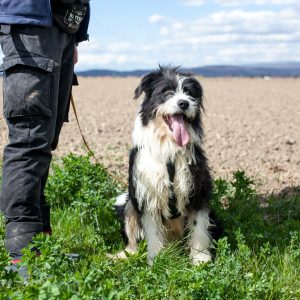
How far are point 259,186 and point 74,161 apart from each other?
7.50 feet

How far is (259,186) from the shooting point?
6902 millimetres

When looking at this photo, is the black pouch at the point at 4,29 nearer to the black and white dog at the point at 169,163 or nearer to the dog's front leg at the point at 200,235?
the black and white dog at the point at 169,163

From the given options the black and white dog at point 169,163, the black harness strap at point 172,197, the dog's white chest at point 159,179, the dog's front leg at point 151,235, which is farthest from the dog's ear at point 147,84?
the dog's front leg at point 151,235

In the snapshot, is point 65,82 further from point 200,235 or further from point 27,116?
point 200,235

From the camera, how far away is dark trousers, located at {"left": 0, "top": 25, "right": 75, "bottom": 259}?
3.88m

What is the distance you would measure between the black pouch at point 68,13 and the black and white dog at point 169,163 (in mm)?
816

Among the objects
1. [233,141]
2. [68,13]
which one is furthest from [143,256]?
[233,141]

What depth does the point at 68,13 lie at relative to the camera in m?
4.14

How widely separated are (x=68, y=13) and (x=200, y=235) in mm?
2088

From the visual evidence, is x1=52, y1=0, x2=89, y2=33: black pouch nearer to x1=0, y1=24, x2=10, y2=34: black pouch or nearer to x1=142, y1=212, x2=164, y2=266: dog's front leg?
x1=0, y1=24, x2=10, y2=34: black pouch

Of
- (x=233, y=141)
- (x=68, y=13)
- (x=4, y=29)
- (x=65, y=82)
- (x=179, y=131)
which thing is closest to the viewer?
(x=4, y=29)

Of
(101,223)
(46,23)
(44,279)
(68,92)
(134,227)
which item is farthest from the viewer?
(101,223)

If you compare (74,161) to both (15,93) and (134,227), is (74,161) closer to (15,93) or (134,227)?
(134,227)

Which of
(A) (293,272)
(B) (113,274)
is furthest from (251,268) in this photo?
(B) (113,274)
